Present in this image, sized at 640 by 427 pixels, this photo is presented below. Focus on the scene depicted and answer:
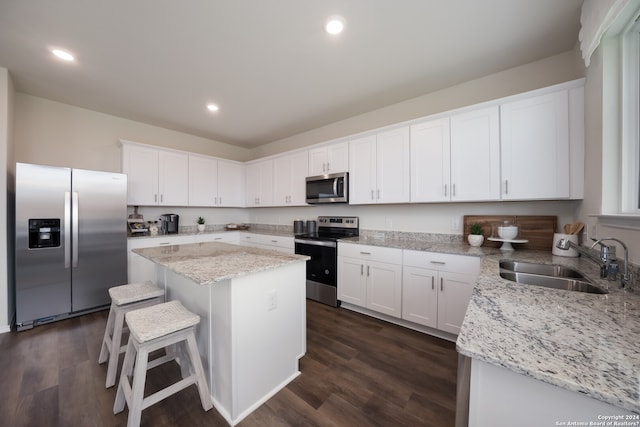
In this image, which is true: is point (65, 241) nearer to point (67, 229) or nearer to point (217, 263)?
point (67, 229)

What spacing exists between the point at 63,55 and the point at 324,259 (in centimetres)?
328

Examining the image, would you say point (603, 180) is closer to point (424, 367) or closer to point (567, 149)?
point (567, 149)

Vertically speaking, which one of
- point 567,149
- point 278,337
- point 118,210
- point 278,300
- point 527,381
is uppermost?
point 567,149

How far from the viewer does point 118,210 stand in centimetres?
299

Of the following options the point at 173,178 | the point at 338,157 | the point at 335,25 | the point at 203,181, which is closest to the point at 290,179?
the point at 338,157

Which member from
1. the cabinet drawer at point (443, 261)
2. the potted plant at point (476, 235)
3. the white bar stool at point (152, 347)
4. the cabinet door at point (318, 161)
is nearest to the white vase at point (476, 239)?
the potted plant at point (476, 235)

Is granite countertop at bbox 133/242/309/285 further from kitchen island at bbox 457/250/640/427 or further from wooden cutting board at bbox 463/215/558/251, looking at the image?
wooden cutting board at bbox 463/215/558/251

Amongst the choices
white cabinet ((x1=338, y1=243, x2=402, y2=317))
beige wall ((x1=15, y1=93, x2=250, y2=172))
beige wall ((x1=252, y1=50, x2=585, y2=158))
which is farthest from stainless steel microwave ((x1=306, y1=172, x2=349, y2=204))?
beige wall ((x1=15, y1=93, x2=250, y2=172))

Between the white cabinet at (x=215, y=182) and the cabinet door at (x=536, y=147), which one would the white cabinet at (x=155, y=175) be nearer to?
the white cabinet at (x=215, y=182)

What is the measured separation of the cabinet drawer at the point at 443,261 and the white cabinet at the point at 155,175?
366 centimetres

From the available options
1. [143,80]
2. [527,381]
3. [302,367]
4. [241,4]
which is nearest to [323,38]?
[241,4]

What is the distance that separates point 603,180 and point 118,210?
15.2 feet

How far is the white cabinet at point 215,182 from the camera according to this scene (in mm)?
4117

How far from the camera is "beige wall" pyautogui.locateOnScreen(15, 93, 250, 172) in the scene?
2.88m
